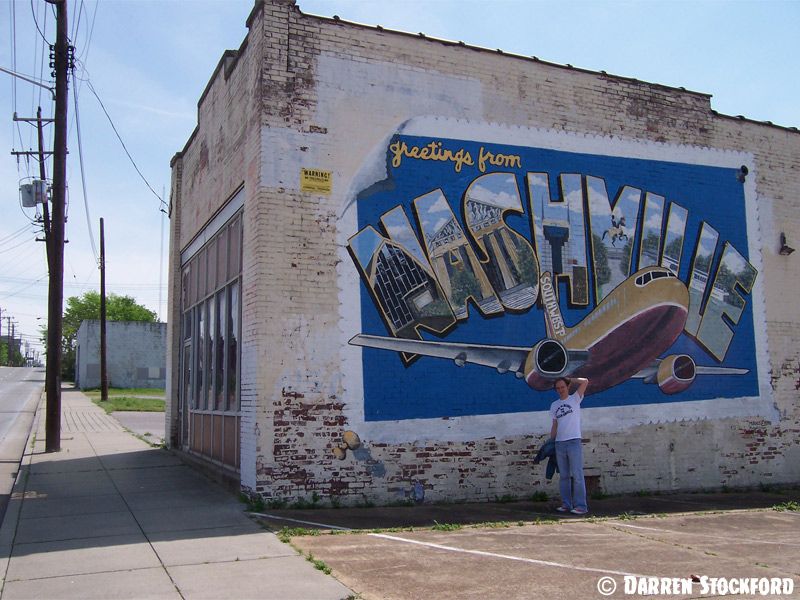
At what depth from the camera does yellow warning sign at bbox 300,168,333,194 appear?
10.3 metres

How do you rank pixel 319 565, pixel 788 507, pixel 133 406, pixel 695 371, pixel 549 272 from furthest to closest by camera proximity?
pixel 133 406
pixel 695 371
pixel 549 272
pixel 788 507
pixel 319 565

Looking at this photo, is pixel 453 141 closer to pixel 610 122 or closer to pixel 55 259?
pixel 610 122

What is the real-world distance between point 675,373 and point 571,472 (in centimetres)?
326

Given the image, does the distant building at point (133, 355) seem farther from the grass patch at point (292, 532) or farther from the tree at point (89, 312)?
the grass patch at point (292, 532)

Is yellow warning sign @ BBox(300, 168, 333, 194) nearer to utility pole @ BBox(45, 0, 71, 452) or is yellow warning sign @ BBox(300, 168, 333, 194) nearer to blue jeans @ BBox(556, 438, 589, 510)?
blue jeans @ BBox(556, 438, 589, 510)

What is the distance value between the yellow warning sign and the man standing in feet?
13.6

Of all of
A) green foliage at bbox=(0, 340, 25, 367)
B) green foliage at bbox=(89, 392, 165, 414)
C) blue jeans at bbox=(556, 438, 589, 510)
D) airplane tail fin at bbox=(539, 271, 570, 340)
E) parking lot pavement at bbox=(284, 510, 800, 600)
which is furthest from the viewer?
green foliage at bbox=(0, 340, 25, 367)

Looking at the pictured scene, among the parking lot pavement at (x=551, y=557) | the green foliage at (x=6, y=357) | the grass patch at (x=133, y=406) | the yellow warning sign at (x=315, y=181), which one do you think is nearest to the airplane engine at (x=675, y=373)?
the parking lot pavement at (x=551, y=557)

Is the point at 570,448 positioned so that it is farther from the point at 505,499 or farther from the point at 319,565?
the point at 319,565

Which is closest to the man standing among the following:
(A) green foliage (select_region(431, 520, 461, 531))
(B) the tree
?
(A) green foliage (select_region(431, 520, 461, 531))

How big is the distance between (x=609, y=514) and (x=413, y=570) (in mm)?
4343

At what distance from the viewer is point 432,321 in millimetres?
10812

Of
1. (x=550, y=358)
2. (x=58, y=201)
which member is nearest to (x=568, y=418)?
(x=550, y=358)

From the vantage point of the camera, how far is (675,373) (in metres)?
12.3
